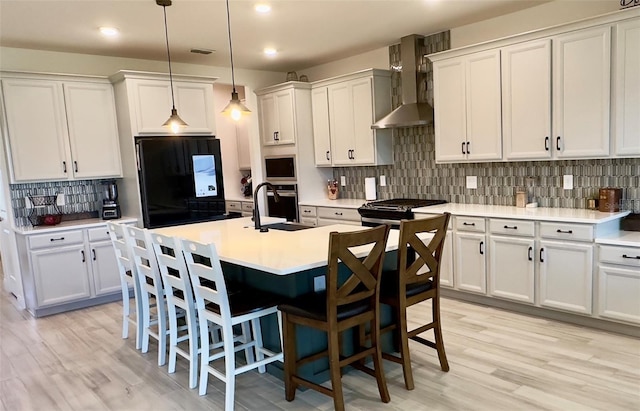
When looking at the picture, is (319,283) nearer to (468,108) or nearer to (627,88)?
(468,108)

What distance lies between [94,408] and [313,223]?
344cm

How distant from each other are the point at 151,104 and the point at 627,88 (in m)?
4.38

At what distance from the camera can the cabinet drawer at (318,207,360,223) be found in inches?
207

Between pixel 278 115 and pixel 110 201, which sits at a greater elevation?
pixel 278 115

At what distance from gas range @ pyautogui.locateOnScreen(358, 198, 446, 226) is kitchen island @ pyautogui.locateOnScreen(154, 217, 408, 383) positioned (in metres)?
1.27

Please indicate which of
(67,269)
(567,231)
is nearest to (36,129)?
(67,269)

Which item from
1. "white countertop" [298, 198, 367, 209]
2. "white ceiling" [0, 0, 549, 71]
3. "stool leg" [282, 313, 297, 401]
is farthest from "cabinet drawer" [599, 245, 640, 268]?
"white countertop" [298, 198, 367, 209]

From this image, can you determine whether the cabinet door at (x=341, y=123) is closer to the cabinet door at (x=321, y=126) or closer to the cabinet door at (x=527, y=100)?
the cabinet door at (x=321, y=126)

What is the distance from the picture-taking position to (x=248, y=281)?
314 cm

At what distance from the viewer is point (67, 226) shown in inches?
184

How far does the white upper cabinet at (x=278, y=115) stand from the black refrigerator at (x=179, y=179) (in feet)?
3.18

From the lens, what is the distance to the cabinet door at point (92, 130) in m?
4.84

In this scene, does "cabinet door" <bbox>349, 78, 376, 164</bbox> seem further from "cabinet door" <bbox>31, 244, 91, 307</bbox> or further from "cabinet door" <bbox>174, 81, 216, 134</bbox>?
"cabinet door" <bbox>31, 244, 91, 307</bbox>

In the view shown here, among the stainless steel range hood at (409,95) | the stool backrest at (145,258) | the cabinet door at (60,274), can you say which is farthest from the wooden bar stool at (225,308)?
the stainless steel range hood at (409,95)
